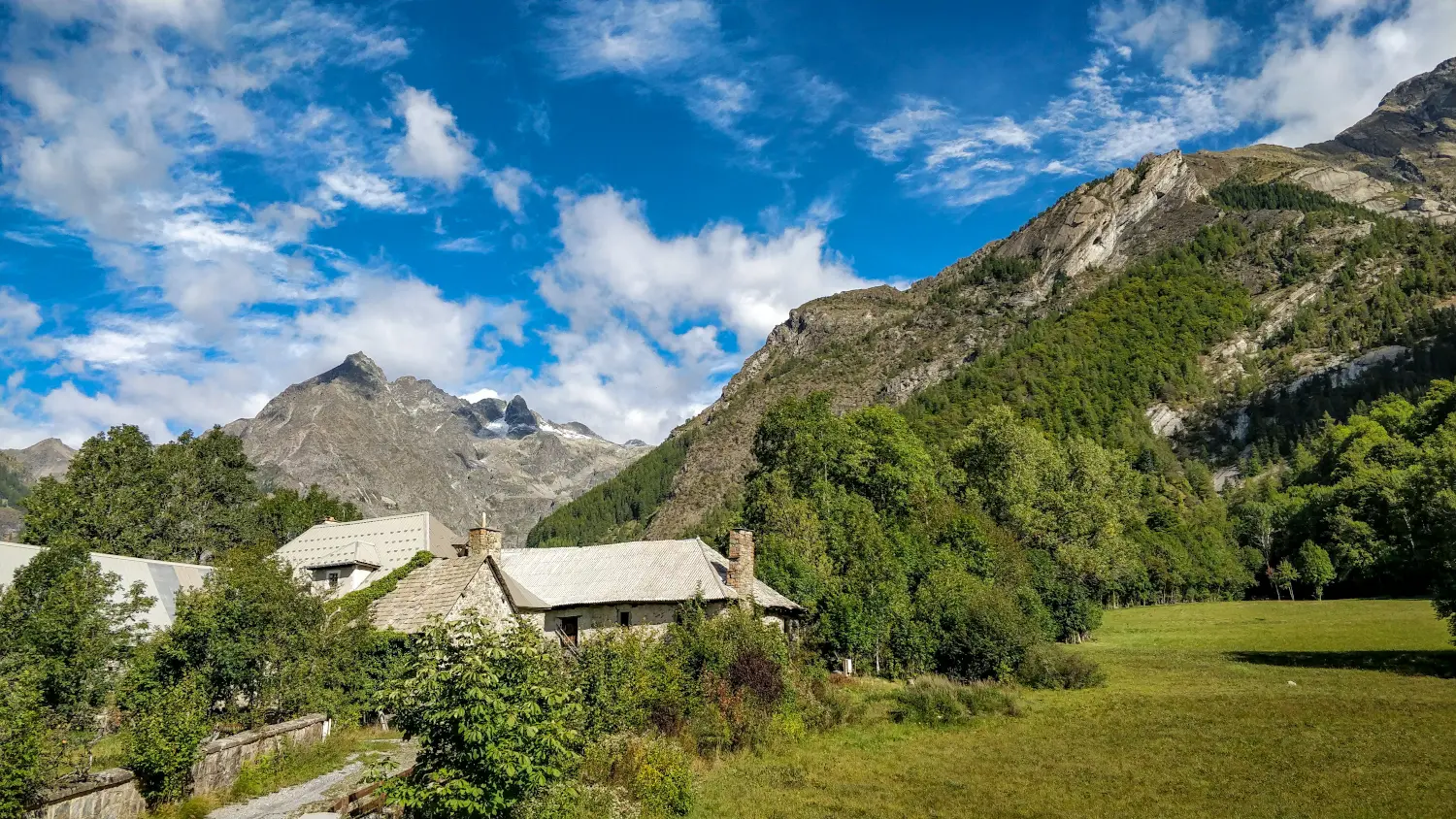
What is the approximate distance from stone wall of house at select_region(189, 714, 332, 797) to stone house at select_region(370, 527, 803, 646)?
245 inches

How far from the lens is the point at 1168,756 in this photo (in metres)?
20.7

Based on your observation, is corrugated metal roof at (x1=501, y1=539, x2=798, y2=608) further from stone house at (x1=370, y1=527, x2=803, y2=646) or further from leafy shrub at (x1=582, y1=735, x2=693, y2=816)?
leafy shrub at (x1=582, y1=735, x2=693, y2=816)

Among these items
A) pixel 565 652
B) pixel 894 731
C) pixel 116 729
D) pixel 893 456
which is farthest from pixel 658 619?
pixel 893 456

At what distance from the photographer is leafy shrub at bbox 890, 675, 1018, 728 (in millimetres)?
27531

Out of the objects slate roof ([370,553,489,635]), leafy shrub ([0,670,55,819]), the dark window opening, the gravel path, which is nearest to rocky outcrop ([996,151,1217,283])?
the dark window opening

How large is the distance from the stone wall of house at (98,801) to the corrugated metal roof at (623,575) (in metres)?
14.9

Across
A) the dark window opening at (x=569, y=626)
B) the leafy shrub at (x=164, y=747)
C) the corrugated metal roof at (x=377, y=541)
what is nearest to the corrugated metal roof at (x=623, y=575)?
the dark window opening at (x=569, y=626)

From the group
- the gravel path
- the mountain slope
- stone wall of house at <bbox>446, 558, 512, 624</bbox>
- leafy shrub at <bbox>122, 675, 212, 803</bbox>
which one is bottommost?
the gravel path

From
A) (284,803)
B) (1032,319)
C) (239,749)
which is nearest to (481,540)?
(239,749)

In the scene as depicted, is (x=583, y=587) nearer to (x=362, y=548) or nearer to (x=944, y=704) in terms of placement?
(x=944, y=704)

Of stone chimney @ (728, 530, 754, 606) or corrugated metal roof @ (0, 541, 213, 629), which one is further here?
stone chimney @ (728, 530, 754, 606)

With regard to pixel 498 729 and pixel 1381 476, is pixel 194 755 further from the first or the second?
pixel 1381 476

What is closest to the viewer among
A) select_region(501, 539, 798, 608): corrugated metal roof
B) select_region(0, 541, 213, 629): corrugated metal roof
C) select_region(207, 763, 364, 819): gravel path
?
select_region(207, 763, 364, 819): gravel path

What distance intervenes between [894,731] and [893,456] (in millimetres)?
30772
